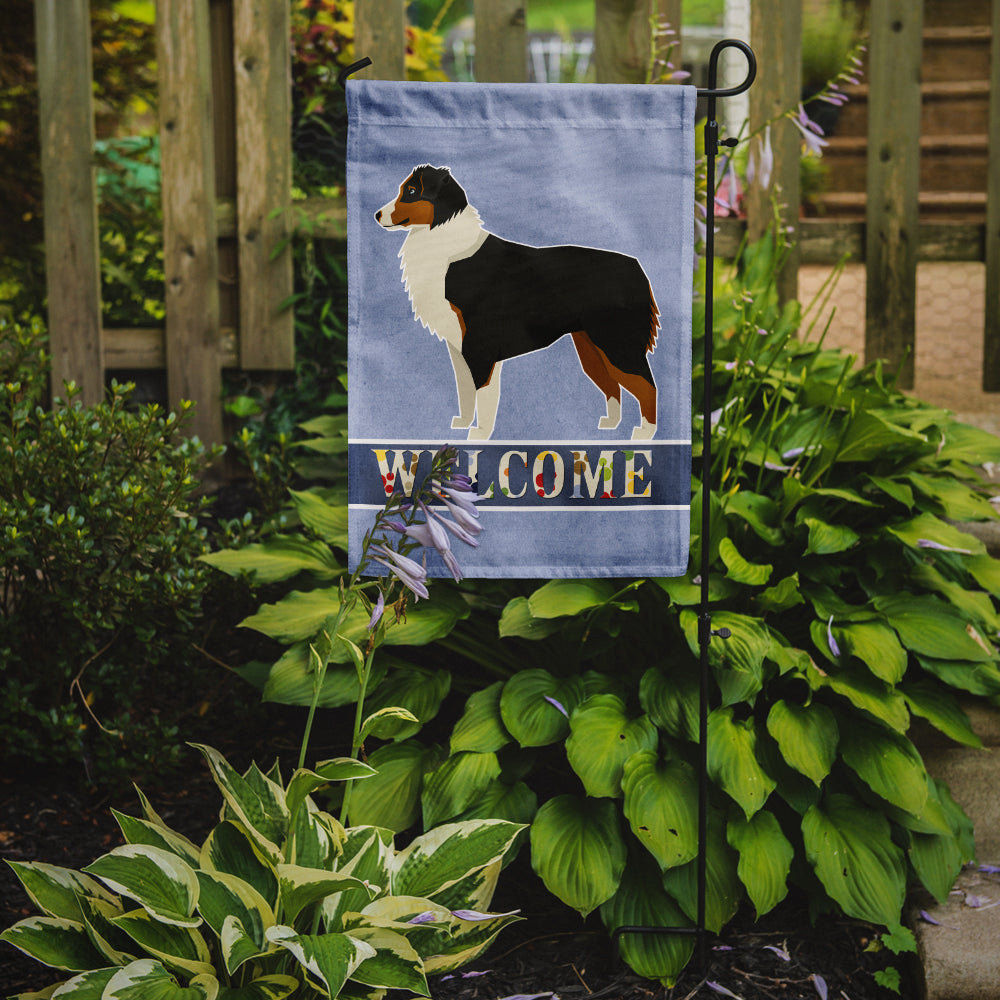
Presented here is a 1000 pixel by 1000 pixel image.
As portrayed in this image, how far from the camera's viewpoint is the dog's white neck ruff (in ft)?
5.88

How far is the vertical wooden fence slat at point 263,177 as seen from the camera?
322 cm

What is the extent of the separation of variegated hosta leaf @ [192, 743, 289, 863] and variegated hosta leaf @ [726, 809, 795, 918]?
0.84 meters

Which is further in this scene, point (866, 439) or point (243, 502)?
point (243, 502)

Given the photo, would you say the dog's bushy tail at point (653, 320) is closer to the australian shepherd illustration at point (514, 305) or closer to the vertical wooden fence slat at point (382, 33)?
the australian shepherd illustration at point (514, 305)

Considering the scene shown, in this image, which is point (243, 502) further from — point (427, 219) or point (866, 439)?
point (866, 439)

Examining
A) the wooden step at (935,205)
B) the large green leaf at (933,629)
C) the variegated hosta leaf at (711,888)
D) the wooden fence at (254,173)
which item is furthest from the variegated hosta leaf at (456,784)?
the wooden step at (935,205)

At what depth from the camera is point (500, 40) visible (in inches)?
124

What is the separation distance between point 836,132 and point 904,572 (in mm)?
5062

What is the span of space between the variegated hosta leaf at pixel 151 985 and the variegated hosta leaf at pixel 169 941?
24 millimetres

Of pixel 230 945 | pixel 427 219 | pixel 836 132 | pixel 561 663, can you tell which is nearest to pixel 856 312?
pixel 836 132

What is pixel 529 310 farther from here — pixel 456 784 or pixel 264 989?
pixel 264 989

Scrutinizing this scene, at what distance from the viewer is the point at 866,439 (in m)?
2.30

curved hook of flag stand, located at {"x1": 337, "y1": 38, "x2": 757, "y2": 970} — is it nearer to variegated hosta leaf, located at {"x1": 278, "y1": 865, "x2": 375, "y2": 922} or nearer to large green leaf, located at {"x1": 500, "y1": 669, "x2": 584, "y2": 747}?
large green leaf, located at {"x1": 500, "y1": 669, "x2": 584, "y2": 747}

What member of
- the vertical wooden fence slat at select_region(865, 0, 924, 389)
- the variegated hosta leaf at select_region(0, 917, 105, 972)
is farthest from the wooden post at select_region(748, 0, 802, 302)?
the variegated hosta leaf at select_region(0, 917, 105, 972)
